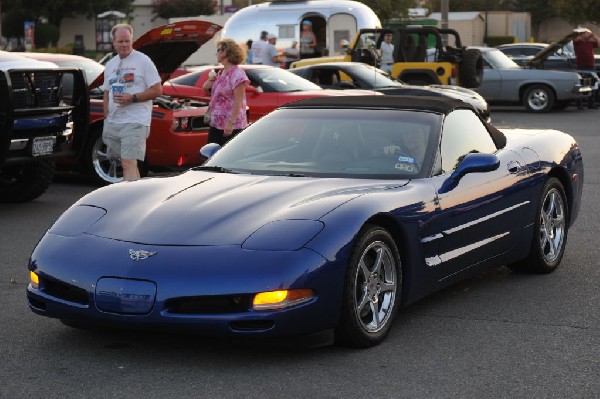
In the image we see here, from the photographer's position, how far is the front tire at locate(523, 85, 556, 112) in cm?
2730

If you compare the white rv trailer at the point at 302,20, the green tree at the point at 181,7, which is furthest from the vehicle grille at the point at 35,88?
the green tree at the point at 181,7

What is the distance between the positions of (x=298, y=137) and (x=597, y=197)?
599 centimetres

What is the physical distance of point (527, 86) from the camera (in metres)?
27.6

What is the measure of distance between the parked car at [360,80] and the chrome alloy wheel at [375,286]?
13017mm

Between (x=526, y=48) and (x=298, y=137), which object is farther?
(x=526, y=48)

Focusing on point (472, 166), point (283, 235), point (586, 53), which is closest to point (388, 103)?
point (472, 166)

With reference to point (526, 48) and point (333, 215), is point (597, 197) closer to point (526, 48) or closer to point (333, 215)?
point (333, 215)

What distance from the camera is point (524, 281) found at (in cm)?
765

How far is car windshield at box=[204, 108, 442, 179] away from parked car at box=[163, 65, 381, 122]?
8.37 m

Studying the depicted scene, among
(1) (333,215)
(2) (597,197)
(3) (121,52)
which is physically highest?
(3) (121,52)

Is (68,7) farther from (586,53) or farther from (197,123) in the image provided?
(197,123)

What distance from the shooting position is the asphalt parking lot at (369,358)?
5074mm

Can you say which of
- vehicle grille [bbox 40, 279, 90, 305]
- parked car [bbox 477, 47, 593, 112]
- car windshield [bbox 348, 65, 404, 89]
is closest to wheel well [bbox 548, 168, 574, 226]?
vehicle grille [bbox 40, 279, 90, 305]

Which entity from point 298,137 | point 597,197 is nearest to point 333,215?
point 298,137
